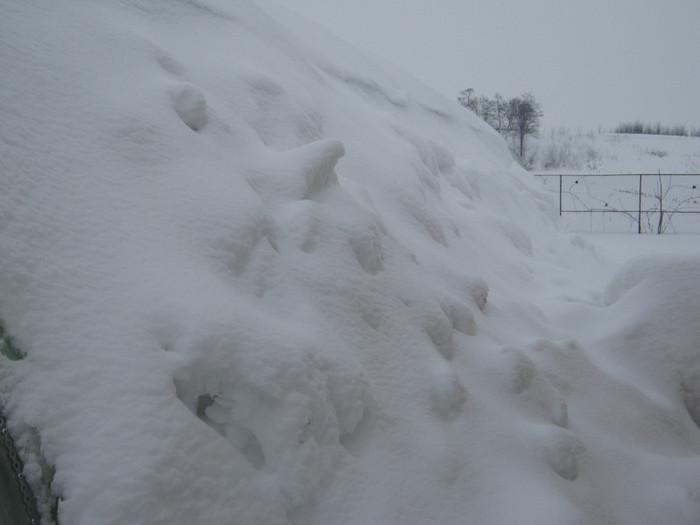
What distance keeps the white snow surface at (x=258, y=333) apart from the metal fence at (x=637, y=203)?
1159 centimetres

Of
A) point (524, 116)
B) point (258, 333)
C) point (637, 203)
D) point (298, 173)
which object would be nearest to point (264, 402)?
point (258, 333)

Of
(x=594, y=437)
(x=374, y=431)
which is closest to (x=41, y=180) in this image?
(x=374, y=431)

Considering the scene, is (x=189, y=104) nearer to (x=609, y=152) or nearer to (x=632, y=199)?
(x=632, y=199)

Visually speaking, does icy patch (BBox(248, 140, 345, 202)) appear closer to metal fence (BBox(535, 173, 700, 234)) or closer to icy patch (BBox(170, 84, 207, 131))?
icy patch (BBox(170, 84, 207, 131))

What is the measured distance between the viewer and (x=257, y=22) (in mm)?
3412

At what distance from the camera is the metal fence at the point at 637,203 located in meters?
13.0

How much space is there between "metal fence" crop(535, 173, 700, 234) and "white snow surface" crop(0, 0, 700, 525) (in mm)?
11585

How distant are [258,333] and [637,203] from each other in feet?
47.0

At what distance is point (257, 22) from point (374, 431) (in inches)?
114

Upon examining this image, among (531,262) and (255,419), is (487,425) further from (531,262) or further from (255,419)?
(531,262)

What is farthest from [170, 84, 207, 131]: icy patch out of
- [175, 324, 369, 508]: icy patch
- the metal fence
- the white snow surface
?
the metal fence

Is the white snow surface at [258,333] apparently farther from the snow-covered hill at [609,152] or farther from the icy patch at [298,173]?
the snow-covered hill at [609,152]

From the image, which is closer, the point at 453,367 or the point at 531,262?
the point at 453,367

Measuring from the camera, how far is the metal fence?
42.8 ft
